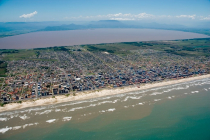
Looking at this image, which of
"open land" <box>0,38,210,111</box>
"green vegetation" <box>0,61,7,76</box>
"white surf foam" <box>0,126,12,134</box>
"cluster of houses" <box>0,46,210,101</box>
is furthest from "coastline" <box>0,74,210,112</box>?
"green vegetation" <box>0,61,7,76</box>

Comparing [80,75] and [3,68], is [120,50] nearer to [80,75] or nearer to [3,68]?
[80,75]

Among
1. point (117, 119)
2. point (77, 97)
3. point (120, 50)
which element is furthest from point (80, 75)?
point (120, 50)

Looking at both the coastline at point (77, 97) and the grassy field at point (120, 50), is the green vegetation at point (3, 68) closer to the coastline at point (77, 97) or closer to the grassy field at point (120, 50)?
the grassy field at point (120, 50)

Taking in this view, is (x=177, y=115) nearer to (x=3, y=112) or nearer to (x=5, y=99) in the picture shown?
(x=3, y=112)

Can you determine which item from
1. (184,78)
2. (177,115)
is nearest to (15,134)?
(177,115)

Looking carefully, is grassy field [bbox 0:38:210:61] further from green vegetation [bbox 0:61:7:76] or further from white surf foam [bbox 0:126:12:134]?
white surf foam [bbox 0:126:12:134]

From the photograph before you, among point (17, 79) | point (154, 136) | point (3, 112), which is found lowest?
point (154, 136)

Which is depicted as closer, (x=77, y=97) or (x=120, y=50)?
(x=77, y=97)

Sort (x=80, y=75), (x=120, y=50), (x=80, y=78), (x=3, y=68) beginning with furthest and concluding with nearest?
(x=120, y=50) < (x=3, y=68) < (x=80, y=75) < (x=80, y=78)
